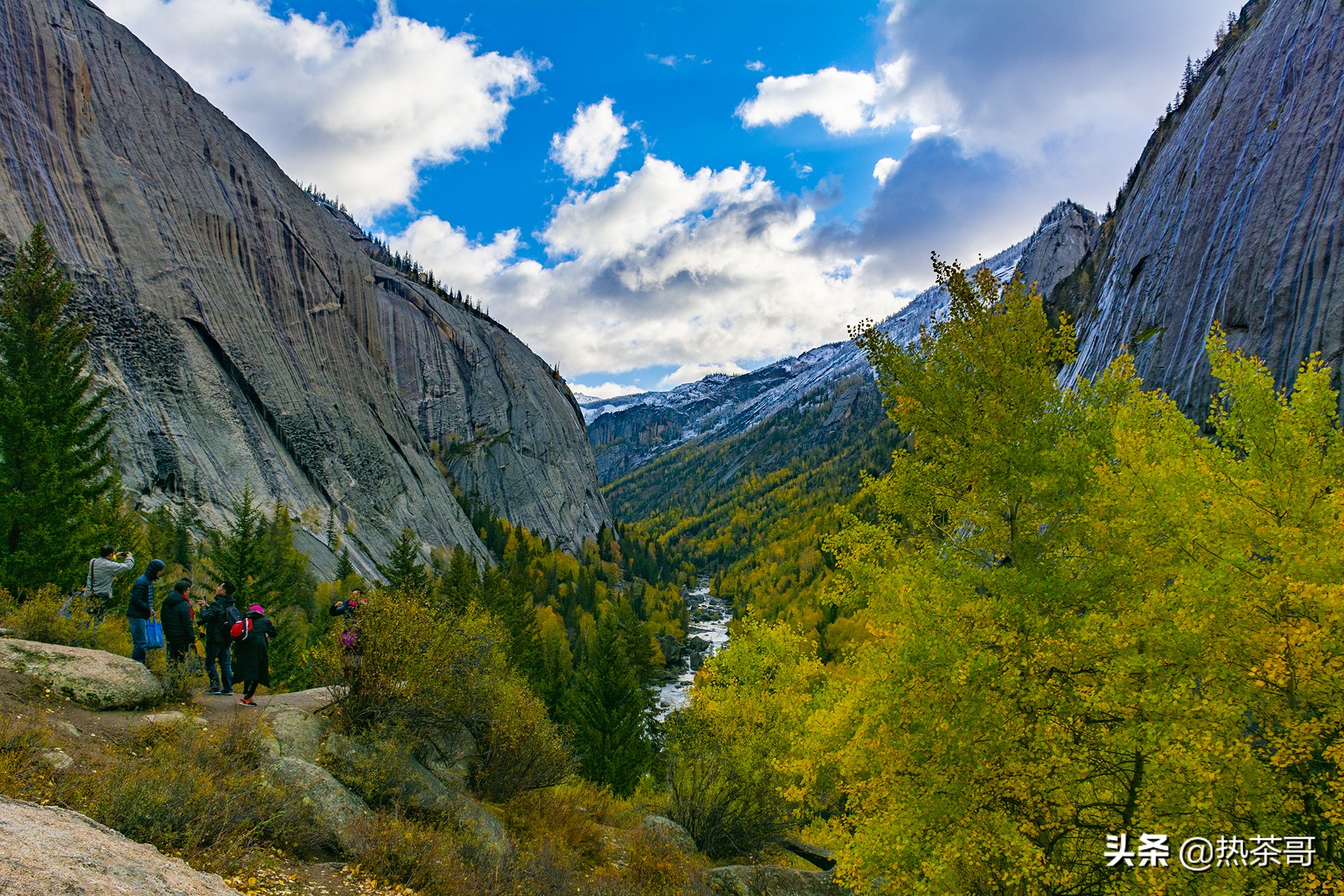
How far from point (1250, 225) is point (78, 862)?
43889 mm

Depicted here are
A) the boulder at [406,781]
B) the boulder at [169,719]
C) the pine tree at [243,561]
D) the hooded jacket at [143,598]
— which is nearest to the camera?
the boulder at [169,719]

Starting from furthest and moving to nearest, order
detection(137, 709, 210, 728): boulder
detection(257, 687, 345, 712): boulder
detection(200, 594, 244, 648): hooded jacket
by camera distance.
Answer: detection(200, 594, 244, 648): hooded jacket, detection(257, 687, 345, 712): boulder, detection(137, 709, 210, 728): boulder

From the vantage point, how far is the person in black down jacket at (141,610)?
1094cm

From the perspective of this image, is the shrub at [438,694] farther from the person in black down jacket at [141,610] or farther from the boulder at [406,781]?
the person in black down jacket at [141,610]

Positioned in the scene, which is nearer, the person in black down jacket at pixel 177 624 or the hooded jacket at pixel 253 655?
the hooded jacket at pixel 253 655

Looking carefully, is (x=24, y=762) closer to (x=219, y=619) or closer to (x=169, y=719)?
(x=169, y=719)

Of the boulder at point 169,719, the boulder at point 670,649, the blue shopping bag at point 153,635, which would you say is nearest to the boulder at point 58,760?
the boulder at point 169,719

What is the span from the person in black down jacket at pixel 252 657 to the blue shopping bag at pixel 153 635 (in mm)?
1244

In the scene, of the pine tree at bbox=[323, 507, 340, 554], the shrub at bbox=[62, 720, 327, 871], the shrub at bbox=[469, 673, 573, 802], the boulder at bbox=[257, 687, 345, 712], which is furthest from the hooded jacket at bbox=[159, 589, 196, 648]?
the pine tree at bbox=[323, 507, 340, 554]

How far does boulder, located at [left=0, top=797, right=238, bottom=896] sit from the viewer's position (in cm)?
424

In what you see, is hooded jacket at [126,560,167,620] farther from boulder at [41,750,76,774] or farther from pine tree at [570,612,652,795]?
pine tree at [570,612,652,795]

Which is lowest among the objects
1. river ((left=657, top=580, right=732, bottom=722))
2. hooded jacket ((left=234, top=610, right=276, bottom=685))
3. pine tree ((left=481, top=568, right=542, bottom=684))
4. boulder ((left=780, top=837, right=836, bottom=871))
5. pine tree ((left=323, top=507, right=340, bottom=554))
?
river ((left=657, top=580, right=732, bottom=722))

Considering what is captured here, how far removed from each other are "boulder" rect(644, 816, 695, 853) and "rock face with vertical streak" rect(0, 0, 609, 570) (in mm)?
25375

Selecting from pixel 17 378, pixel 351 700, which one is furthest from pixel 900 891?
pixel 17 378
